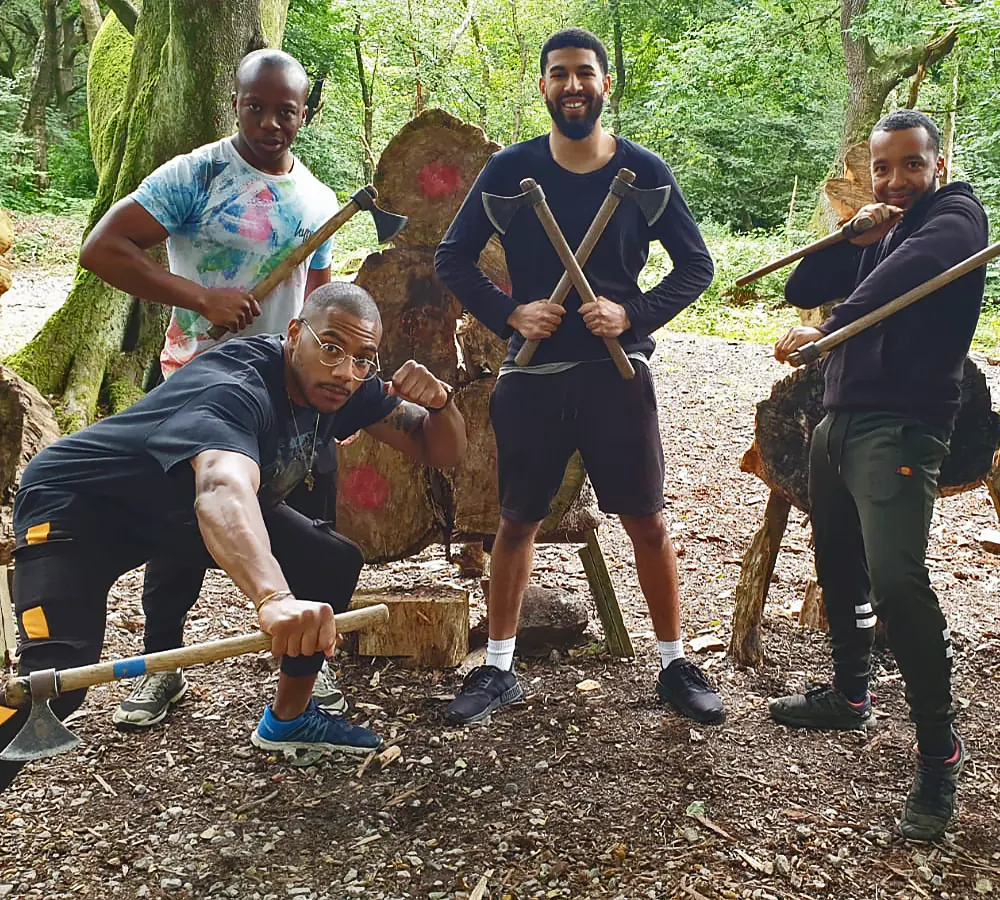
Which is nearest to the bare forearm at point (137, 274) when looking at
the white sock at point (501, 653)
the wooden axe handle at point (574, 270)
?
the wooden axe handle at point (574, 270)

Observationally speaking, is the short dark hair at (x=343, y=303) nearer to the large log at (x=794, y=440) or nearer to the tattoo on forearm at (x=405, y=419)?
the tattoo on forearm at (x=405, y=419)

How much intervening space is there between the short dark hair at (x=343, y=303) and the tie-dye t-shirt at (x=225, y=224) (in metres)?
0.53

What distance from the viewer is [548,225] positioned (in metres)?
2.77

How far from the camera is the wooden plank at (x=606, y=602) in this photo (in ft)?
11.6

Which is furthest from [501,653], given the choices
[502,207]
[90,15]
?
[90,15]

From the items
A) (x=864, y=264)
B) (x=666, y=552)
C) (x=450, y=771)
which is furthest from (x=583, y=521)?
(x=864, y=264)

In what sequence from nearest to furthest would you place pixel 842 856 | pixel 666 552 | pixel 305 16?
1. pixel 842 856
2. pixel 666 552
3. pixel 305 16

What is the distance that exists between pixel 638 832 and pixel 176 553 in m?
1.44

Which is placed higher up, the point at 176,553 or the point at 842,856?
the point at 176,553

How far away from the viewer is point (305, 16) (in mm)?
18391

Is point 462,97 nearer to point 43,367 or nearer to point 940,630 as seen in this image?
point 43,367

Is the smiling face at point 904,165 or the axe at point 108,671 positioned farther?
the smiling face at point 904,165

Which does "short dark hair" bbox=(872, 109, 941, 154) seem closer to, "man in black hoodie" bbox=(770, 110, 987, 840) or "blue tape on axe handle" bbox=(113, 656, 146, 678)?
"man in black hoodie" bbox=(770, 110, 987, 840)

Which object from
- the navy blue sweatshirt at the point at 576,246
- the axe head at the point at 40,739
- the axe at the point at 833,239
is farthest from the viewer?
the navy blue sweatshirt at the point at 576,246
